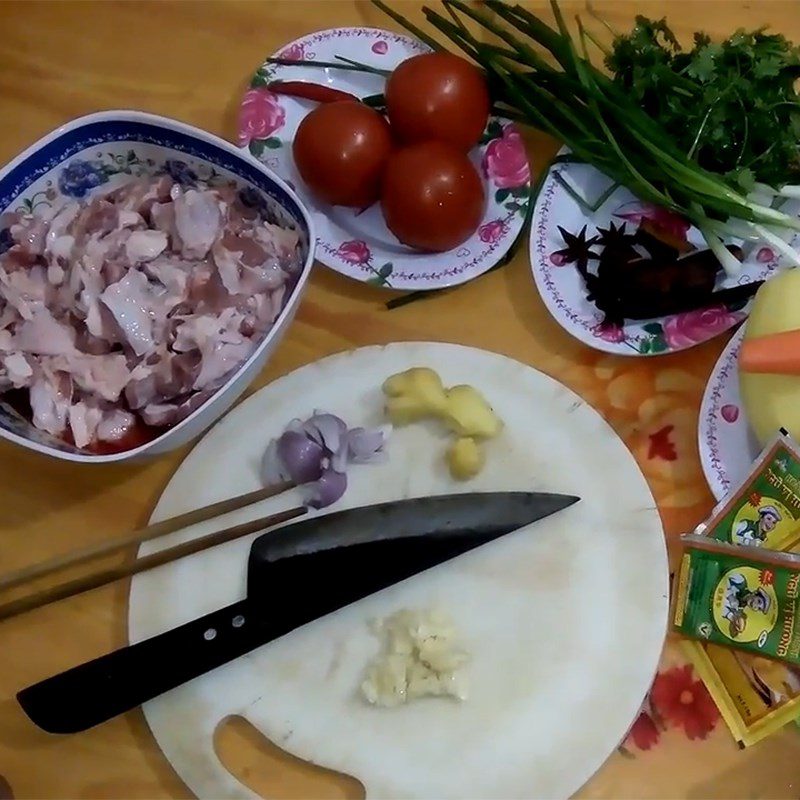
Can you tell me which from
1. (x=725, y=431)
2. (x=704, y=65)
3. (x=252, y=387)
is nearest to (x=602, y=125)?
(x=704, y=65)

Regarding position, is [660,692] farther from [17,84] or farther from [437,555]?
[17,84]

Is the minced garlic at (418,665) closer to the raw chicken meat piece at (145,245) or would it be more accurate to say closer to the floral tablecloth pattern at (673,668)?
the floral tablecloth pattern at (673,668)

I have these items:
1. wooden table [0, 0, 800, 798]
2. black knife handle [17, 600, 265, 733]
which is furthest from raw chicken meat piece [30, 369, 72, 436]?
black knife handle [17, 600, 265, 733]

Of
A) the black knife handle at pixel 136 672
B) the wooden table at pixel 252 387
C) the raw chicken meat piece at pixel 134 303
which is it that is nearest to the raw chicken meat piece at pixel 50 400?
the raw chicken meat piece at pixel 134 303

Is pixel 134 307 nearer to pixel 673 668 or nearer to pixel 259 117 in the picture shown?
pixel 259 117

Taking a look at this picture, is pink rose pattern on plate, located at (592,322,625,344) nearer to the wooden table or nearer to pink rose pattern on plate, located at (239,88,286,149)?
the wooden table

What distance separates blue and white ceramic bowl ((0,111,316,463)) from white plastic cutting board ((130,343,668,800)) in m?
0.10

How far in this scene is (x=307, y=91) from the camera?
1.02m

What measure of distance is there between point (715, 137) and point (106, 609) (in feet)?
2.39

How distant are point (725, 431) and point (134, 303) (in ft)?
1.82

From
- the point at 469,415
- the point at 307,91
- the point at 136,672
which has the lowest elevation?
the point at 136,672

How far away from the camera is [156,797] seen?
87 cm

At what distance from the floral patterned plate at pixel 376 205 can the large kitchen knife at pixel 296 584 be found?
0.24m

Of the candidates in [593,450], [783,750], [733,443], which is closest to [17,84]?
[593,450]
